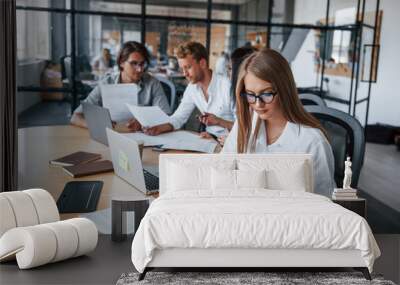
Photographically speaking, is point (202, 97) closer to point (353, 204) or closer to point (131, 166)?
point (131, 166)

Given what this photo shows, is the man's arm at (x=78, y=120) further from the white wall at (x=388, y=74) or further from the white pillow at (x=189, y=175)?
the white wall at (x=388, y=74)

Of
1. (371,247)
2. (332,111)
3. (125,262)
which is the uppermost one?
(332,111)

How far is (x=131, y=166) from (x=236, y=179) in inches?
26.8

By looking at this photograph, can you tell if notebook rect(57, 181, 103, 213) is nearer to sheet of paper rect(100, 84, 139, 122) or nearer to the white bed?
the white bed

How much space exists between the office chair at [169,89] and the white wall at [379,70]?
85cm

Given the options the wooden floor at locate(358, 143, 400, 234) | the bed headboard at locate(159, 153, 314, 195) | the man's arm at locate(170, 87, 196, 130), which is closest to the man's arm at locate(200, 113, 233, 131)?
the man's arm at locate(170, 87, 196, 130)

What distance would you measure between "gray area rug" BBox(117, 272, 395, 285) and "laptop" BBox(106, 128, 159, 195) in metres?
0.46

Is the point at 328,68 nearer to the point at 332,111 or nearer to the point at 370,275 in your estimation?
the point at 332,111

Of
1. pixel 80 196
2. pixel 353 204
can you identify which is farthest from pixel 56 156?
pixel 353 204

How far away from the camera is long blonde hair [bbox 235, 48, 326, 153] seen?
3273 mm

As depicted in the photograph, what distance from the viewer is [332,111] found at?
10.8 feet

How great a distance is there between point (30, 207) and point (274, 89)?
1.60 m

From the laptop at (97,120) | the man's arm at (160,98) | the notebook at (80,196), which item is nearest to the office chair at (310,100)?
the man's arm at (160,98)

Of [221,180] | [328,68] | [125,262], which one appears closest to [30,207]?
[125,262]
